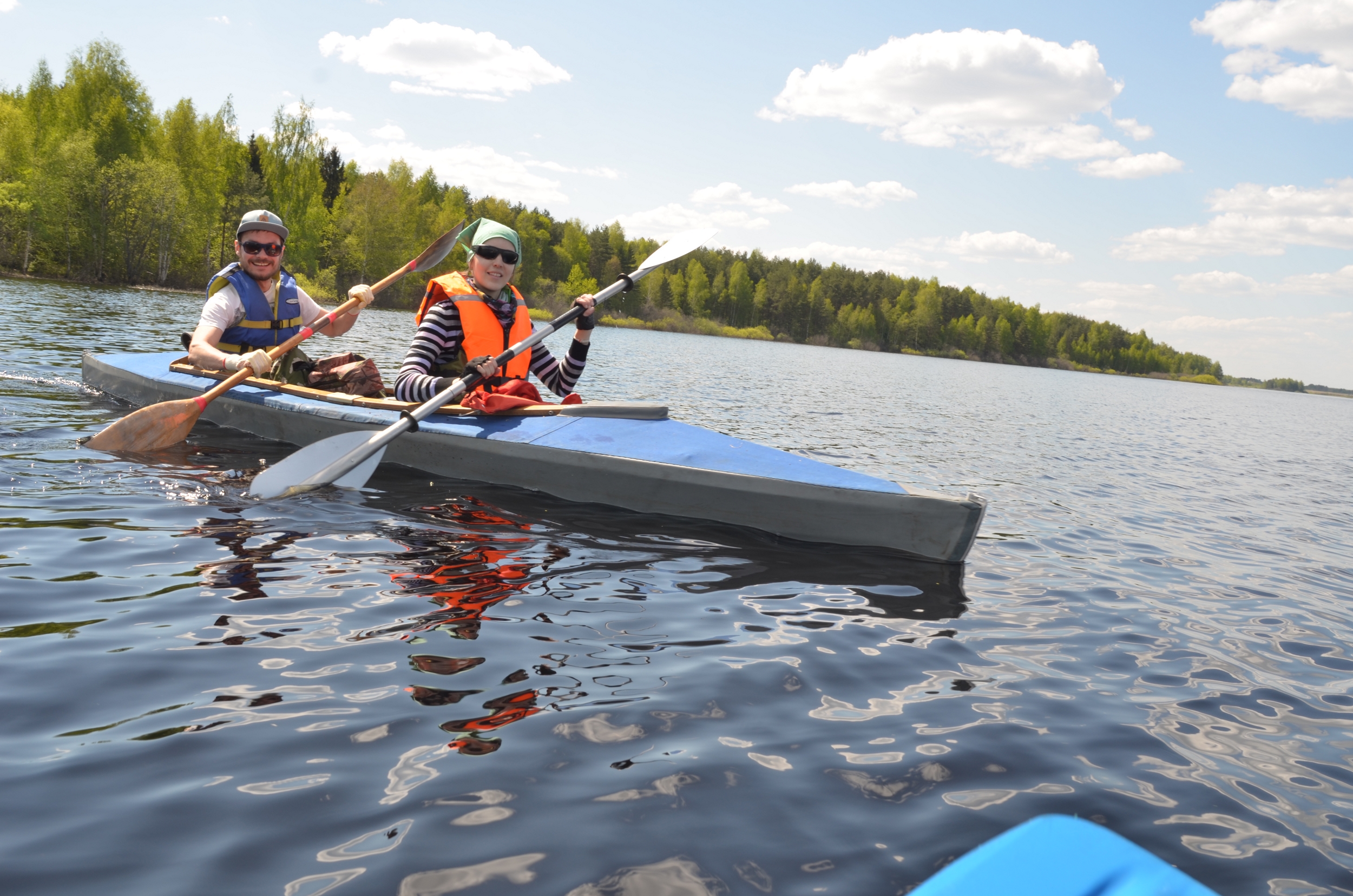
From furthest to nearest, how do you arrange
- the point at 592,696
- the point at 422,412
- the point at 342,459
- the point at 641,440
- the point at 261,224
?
the point at 261,224, the point at 422,412, the point at 641,440, the point at 342,459, the point at 592,696

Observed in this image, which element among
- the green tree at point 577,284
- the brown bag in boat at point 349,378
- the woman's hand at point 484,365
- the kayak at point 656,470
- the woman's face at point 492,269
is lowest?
the kayak at point 656,470

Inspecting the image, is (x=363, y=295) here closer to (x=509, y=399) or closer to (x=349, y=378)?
(x=349, y=378)

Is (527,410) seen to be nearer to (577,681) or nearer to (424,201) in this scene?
(577,681)

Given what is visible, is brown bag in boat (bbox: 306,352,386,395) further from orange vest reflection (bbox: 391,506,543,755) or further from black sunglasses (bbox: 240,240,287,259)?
orange vest reflection (bbox: 391,506,543,755)

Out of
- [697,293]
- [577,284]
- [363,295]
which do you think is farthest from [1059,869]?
[697,293]

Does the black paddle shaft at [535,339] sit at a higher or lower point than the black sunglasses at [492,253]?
lower

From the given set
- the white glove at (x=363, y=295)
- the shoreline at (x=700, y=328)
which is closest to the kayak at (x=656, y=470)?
the white glove at (x=363, y=295)

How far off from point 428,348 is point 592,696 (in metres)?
3.98

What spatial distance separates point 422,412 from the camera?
5840 millimetres

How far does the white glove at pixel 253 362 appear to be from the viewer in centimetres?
653

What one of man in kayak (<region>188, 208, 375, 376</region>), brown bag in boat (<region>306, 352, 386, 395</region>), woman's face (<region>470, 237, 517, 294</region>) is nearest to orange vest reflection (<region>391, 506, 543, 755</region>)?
woman's face (<region>470, 237, 517, 294</region>)

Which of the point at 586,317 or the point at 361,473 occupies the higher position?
the point at 586,317

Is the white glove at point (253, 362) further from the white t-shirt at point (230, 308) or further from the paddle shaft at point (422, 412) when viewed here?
the paddle shaft at point (422, 412)

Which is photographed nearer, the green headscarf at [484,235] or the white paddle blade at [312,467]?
the white paddle blade at [312,467]
